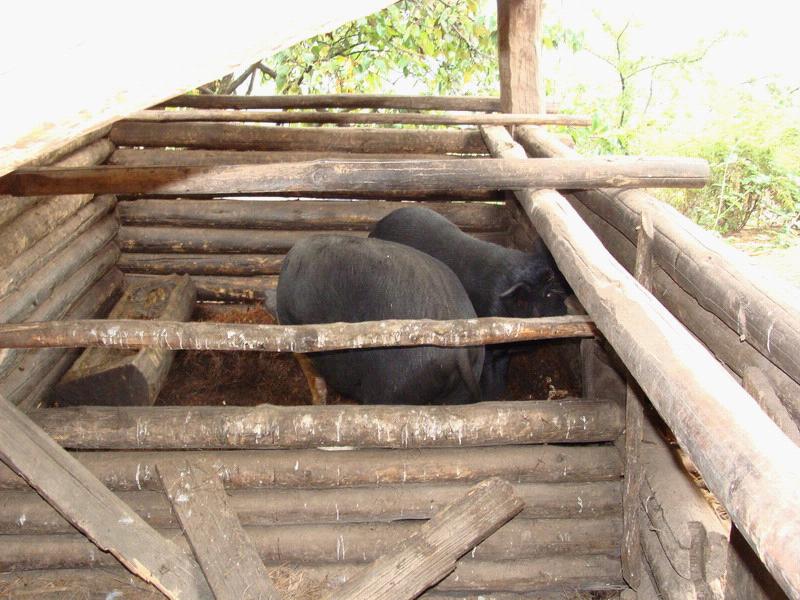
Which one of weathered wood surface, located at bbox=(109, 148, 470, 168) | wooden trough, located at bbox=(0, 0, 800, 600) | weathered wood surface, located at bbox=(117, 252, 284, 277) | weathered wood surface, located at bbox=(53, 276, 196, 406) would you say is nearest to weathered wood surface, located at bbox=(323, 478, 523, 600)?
wooden trough, located at bbox=(0, 0, 800, 600)

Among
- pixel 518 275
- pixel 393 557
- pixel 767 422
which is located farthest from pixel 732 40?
pixel 767 422

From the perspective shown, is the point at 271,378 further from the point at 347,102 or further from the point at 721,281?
the point at 721,281

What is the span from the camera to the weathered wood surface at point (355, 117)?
547 cm

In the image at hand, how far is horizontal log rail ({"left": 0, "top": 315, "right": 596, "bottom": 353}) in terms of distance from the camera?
3291 millimetres

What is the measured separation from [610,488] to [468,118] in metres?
3.01

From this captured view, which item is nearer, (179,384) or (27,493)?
(27,493)

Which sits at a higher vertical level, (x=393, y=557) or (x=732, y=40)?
(x=732, y=40)

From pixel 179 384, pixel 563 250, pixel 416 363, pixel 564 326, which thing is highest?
pixel 563 250

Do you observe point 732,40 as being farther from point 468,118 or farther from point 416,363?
point 416,363

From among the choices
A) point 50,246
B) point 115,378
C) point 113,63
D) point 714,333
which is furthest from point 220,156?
point 113,63

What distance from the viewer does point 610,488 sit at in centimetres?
374

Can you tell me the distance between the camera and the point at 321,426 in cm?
358

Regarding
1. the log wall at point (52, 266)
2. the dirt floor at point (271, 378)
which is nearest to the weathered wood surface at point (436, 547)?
the dirt floor at point (271, 378)

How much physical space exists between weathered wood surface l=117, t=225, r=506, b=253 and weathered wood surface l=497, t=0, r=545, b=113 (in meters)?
1.67
